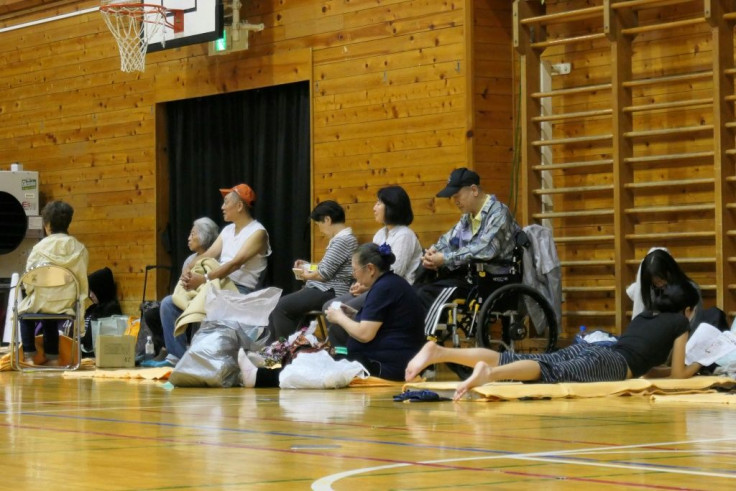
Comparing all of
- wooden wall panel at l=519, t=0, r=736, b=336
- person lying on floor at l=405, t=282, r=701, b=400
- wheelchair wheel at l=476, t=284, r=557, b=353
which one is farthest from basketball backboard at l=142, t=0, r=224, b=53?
person lying on floor at l=405, t=282, r=701, b=400

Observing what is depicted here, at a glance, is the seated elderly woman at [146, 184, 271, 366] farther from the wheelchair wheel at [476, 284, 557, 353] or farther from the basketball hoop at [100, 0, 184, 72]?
the wheelchair wheel at [476, 284, 557, 353]

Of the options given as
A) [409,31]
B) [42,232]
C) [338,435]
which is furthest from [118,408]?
[42,232]

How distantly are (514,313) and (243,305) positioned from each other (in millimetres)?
1485

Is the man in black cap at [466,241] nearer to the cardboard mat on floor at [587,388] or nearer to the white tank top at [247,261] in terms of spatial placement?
the cardboard mat on floor at [587,388]

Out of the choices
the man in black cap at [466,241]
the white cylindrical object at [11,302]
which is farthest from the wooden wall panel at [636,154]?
the white cylindrical object at [11,302]

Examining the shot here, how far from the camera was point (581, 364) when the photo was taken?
5270 mm

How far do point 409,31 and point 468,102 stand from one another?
0.78m

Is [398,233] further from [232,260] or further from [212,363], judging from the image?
[212,363]

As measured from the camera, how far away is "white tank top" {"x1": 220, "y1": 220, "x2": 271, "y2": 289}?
26.9ft

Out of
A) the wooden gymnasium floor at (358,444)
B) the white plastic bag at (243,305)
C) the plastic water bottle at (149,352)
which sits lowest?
the plastic water bottle at (149,352)

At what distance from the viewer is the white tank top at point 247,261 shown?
821 centimetres

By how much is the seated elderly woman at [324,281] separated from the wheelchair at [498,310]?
0.99m

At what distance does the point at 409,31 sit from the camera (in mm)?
8391

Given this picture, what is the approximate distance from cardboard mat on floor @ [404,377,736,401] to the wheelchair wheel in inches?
42.5
